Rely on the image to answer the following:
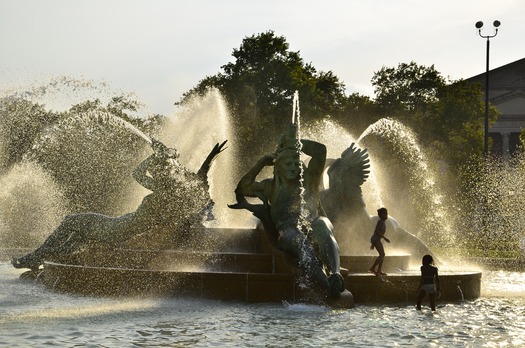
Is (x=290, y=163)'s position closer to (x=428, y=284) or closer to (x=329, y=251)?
(x=329, y=251)

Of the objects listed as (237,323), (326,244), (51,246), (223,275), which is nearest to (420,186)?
(51,246)

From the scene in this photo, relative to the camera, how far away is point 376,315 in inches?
549

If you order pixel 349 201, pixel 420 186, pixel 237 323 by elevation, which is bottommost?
pixel 237 323

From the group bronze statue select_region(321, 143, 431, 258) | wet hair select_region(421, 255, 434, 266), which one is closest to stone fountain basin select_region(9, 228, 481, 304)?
bronze statue select_region(321, 143, 431, 258)

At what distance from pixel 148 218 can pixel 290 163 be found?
3182 millimetres

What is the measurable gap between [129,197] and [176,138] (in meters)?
8.62

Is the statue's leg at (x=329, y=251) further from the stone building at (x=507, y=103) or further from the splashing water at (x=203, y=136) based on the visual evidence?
the stone building at (x=507, y=103)

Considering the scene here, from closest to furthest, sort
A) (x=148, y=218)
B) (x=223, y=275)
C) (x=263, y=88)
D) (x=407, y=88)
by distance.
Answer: (x=223, y=275) < (x=148, y=218) < (x=263, y=88) < (x=407, y=88)

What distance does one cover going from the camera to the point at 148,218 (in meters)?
17.7

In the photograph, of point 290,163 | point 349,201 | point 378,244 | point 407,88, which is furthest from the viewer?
point 407,88

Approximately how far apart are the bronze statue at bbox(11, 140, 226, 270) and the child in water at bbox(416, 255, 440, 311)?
5215 mm

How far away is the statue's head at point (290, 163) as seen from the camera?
16109 mm

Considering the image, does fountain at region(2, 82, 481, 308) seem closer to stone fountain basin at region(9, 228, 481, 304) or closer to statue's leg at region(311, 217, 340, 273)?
stone fountain basin at region(9, 228, 481, 304)

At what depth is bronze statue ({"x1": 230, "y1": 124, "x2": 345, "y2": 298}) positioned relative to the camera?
602 inches
